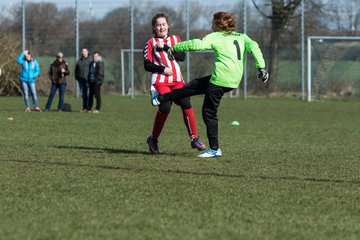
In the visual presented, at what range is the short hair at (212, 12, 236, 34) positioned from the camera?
33.0ft

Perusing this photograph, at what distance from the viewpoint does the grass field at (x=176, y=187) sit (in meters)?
5.61

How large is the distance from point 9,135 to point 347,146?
5380 mm

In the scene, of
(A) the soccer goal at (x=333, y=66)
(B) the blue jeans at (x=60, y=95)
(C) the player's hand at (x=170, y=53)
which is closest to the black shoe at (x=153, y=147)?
(C) the player's hand at (x=170, y=53)

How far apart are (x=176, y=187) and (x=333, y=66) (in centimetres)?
2635

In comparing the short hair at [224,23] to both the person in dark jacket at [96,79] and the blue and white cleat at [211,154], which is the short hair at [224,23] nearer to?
the blue and white cleat at [211,154]

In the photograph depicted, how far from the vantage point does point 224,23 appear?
1006 centimetres

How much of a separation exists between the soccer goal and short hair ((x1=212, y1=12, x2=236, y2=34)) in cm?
2219

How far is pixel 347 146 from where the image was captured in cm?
1223

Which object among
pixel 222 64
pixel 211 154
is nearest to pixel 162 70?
pixel 222 64

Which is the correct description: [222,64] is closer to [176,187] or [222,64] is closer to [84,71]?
[176,187]

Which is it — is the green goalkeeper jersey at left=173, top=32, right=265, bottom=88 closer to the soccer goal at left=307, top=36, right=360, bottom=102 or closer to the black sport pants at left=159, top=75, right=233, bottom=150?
the black sport pants at left=159, top=75, right=233, bottom=150

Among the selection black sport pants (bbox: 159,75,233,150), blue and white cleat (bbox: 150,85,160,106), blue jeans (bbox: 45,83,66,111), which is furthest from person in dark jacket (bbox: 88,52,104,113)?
black sport pants (bbox: 159,75,233,150)

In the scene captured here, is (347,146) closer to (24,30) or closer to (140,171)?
(140,171)

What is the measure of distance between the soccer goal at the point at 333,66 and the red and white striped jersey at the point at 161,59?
70.7ft
